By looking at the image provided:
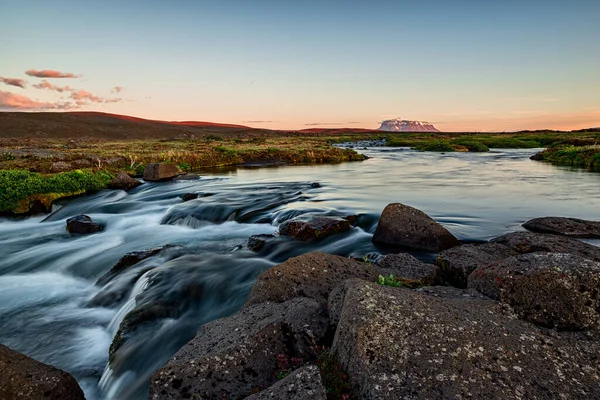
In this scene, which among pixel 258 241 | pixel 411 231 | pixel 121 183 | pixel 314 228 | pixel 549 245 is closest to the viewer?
pixel 549 245

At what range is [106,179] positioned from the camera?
3017 cm

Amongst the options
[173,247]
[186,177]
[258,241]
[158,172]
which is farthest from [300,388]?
[186,177]

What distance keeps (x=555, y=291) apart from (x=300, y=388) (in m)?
3.57

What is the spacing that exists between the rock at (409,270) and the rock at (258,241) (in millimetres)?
5581

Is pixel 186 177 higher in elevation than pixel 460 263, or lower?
lower

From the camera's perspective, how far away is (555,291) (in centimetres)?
508

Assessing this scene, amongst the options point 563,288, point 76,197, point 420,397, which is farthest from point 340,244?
point 76,197

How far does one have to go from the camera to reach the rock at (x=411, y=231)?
41.9ft

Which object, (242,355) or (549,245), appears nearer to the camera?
(242,355)

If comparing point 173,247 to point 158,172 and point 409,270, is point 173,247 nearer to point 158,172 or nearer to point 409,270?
point 409,270

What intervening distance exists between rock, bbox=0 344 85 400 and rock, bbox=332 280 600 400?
4322 mm

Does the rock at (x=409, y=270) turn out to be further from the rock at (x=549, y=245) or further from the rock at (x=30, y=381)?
the rock at (x=30, y=381)

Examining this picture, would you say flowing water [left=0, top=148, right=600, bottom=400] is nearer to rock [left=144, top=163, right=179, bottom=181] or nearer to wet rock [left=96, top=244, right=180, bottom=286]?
wet rock [left=96, top=244, right=180, bottom=286]

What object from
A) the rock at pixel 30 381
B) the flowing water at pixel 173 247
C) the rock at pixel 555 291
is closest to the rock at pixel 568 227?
the flowing water at pixel 173 247
